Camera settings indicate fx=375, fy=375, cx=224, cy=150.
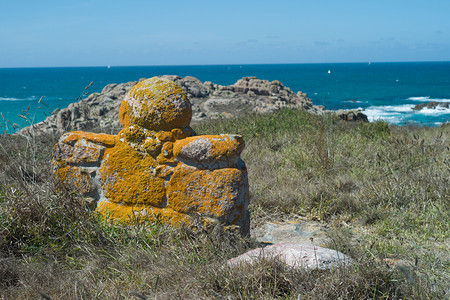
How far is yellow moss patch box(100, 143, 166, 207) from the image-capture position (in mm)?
3607

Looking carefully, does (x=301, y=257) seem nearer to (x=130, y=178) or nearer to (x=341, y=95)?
(x=130, y=178)

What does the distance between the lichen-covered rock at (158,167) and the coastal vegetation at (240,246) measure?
6.9 inches

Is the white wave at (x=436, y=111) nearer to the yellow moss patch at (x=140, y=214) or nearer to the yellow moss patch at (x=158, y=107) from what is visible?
the yellow moss patch at (x=158, y=107)

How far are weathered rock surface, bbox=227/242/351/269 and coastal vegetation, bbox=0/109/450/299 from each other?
7 centimetres

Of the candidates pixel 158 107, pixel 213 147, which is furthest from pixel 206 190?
pixel 158 107

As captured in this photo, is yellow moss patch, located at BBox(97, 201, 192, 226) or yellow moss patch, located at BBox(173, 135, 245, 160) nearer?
yellow moss patch, located at BBox(173, 135, 245, 160)

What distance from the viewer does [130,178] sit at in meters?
3.65

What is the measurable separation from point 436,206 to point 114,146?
416 cm

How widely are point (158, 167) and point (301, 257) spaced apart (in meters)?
1.57

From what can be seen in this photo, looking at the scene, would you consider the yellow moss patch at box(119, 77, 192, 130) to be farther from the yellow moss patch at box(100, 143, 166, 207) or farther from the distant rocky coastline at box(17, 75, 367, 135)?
the distant rocky coastline at box(17, 75, 367, 135)

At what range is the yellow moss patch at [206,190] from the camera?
342 centimetres

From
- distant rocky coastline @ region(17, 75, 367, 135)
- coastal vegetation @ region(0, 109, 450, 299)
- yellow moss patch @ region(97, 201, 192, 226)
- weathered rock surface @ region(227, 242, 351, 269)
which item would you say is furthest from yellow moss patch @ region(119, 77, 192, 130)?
distant rocky coastline @ region(17, 75, 367, 135)

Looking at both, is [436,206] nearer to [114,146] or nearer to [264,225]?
[264,225]

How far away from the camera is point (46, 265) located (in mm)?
3109
